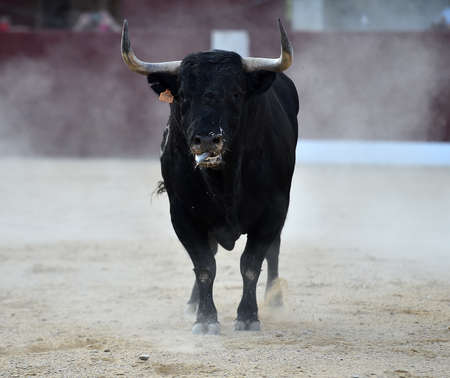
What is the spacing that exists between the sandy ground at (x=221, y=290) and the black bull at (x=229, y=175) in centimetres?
27

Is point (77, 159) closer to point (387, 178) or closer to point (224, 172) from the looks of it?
point (387, 178)

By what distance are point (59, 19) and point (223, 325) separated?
15.0 m

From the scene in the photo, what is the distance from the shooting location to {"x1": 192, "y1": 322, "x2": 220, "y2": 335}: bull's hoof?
10.7 ft

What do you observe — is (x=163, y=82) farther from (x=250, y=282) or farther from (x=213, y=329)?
(x=213, y=329)

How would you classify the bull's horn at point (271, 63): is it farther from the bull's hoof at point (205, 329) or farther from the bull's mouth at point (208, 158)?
the bull's hoof at point (205, 329)

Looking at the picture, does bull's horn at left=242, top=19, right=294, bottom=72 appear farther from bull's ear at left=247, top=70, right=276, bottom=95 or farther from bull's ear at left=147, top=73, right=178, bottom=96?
bull's ear at left=147, top=73, right=178, bottom=96

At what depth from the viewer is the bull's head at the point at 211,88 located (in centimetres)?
297

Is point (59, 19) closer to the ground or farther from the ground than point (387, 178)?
farther from the ground

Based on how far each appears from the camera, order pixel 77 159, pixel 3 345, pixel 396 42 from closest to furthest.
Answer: pixel 3 345
pixel 396 42
pixel 77 159

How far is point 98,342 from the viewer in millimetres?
3178

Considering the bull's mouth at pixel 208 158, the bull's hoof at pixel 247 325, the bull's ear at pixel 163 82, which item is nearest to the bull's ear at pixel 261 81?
the bull's ear at pixel 163 82

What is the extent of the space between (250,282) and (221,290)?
2.66ft

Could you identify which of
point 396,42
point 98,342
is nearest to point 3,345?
point 98,342

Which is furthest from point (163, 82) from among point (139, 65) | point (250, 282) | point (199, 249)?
point (250, 282)
